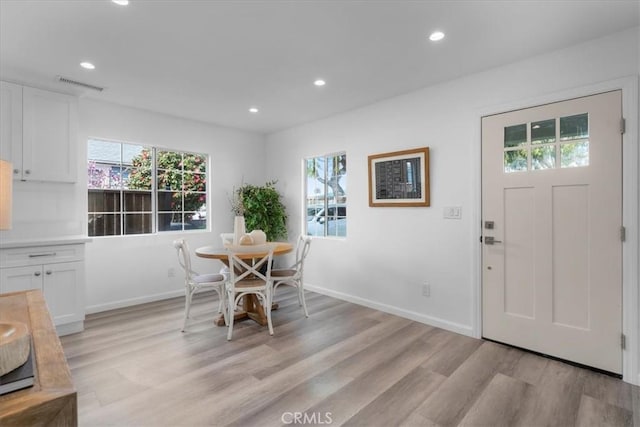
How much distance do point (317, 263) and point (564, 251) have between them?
291 cm

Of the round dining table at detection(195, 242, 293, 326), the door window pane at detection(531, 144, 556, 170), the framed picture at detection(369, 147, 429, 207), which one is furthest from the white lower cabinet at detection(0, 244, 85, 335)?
the door window pane at detection(531, 144, 556, 170)

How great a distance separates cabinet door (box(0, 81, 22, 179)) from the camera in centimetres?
294

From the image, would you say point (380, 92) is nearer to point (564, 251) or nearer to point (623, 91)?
point (623, 91)

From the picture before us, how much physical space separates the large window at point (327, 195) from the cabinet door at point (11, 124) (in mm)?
3249

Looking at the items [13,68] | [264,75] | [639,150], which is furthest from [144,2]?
[639,150]

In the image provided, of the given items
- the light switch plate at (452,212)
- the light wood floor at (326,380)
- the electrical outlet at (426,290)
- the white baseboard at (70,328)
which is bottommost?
the light wood floor at (326,380)

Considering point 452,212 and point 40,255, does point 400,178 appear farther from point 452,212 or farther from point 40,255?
point 40,255

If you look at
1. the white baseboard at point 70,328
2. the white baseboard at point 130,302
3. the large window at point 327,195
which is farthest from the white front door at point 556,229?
the white baseboard at point 70,328

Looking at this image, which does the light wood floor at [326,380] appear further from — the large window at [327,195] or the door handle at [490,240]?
the large window at [327,195]

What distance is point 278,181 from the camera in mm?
5207

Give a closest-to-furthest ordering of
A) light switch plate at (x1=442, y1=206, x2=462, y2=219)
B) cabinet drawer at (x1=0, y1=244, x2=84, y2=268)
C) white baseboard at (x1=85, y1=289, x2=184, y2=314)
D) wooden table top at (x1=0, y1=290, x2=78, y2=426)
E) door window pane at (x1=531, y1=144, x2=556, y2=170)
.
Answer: wooden table top at (x1=0, y1=290, x2=78, y2=426)
door window pane at (x1=531, y1=144, x2=556, y2=170)
cabinet drawer at (x1=0, y1=244, x2=84, y2=268)
light switch plate at (x1=442, y1=206, x2=462, y2=219)
white baseboard at (x1=85, y1=289, x2=184, y2=314)

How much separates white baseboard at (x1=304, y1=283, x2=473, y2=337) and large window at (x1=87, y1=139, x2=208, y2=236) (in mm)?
2226

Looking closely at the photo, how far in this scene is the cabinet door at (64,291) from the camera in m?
2.96

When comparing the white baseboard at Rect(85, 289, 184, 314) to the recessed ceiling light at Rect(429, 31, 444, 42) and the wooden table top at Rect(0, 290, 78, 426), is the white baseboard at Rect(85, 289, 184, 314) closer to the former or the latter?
the wooden table top at Rect(0, 290, 78, 426)
